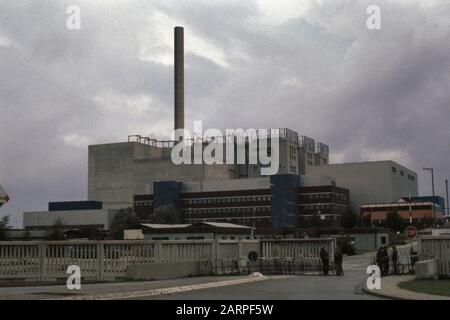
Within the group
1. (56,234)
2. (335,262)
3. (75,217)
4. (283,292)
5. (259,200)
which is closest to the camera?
(283,292)

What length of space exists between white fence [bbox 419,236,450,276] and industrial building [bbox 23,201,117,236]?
149298 mm

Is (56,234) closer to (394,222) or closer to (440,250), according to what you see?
(394,222)

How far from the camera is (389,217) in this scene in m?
154

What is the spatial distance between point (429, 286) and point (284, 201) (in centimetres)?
14081

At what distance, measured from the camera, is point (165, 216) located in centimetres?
15862

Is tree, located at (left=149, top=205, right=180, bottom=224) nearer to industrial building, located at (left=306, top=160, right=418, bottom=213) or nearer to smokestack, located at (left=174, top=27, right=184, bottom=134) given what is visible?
smokestack, located at (left=174, top=27, right=184, bottom=134)

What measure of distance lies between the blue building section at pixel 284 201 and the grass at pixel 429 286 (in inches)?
5317

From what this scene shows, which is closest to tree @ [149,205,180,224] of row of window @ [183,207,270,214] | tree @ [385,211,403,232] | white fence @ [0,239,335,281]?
row of window @ [183,207,270,214]

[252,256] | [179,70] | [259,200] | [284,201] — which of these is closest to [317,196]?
[284,201]

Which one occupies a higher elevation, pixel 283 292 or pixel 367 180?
pixel 367 180

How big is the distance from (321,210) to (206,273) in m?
132

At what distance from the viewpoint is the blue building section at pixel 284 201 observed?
165375 millimetres

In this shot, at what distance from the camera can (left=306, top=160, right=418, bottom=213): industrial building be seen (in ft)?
602
